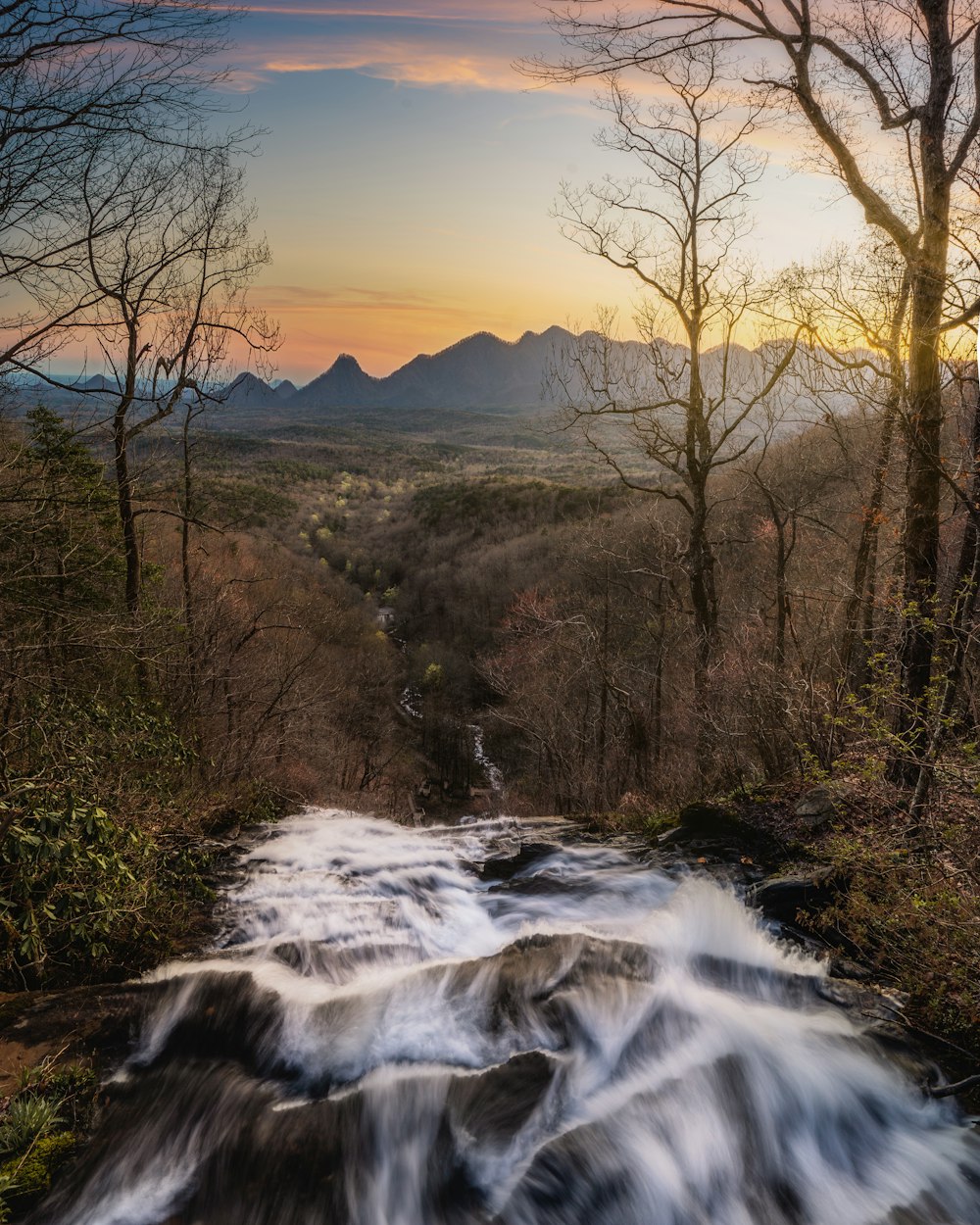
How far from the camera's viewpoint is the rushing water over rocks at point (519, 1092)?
4.52 m

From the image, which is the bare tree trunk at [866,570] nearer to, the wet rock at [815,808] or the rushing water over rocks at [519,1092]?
the wet rock at [815,808]

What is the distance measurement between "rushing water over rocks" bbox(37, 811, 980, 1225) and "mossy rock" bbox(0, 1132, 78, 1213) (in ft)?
0.43

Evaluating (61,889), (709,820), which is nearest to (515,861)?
(709,820)

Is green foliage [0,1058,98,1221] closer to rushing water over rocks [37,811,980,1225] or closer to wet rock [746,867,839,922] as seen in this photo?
rushing water over rocks [37,811,980,1225]

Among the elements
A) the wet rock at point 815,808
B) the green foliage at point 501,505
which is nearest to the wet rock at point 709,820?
the wet rock at point 815,808

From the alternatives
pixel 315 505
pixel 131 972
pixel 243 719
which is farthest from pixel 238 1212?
pixel 315 505

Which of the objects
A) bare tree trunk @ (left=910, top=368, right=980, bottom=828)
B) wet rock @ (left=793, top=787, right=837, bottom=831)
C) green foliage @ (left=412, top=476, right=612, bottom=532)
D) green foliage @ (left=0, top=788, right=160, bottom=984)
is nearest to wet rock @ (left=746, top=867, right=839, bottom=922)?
wet rock @ (left=793, top=787, right=837, bottom=831)

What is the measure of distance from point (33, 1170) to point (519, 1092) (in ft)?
10.8

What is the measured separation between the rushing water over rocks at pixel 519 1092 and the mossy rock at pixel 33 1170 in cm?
13

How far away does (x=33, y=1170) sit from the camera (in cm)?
425

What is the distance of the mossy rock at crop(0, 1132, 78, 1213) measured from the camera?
4.13m

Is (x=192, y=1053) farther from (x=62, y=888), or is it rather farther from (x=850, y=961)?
(x=850, y=961)

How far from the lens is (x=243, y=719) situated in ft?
61.3

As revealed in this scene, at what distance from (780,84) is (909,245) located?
2.86 m
